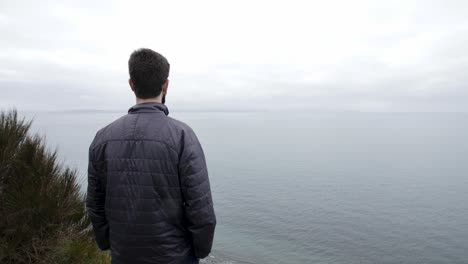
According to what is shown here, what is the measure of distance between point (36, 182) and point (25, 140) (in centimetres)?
77

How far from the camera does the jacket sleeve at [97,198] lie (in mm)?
2748

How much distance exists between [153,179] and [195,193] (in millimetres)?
315

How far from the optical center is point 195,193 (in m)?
2.49

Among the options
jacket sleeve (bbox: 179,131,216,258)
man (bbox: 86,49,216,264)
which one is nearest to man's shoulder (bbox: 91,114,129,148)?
→ man (bbox: 86,49,216,264)

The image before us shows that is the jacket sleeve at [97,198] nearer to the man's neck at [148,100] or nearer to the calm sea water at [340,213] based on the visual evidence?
the man's neck at [148,100]

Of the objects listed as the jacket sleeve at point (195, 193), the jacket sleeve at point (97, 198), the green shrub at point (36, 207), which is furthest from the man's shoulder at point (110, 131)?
the green shrub at point (36, 207)

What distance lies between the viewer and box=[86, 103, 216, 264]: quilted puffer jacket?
8.16ft

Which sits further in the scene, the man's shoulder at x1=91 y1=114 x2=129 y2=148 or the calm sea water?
the calm sea water

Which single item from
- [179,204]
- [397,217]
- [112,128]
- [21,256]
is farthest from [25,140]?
[397,217]

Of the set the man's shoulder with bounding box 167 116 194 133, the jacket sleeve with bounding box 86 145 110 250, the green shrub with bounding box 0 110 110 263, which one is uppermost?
the man's shoulder with bounding box 167 116 194 133

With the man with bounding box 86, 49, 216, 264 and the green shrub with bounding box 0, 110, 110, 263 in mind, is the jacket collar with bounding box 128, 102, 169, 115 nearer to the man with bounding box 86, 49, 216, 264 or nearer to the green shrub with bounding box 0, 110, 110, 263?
the man with bounding box 86, 49, 216, 264

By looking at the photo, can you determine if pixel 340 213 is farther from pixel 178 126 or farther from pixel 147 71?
pixel 147 71

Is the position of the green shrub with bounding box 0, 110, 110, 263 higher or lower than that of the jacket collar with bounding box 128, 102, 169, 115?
lower

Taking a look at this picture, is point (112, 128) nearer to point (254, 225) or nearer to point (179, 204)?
point (179, 204)
